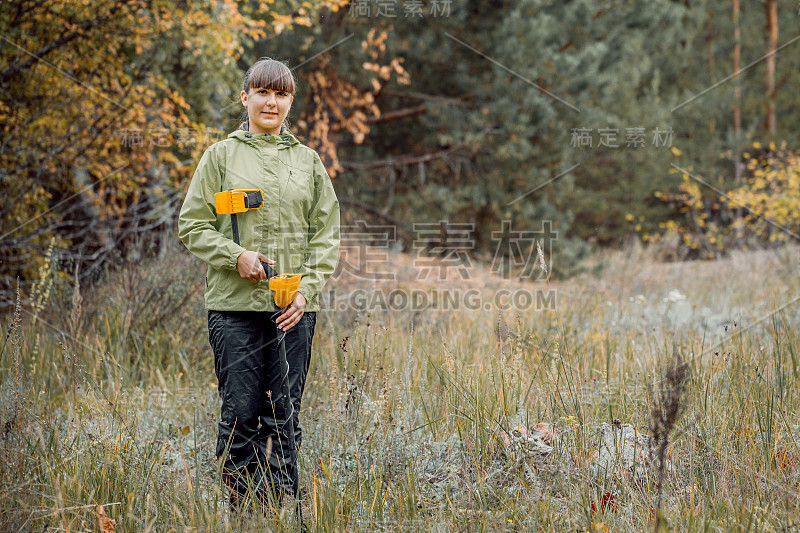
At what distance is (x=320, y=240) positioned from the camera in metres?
2.31

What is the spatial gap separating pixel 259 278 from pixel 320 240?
31 cm

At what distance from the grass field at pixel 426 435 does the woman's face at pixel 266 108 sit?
972 millimetres

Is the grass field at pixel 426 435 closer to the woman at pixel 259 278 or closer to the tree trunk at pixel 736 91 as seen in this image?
the woman at pixel 259 278

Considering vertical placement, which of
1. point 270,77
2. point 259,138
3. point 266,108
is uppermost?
point 270,77

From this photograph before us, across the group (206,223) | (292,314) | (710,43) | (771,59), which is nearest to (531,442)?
(292,314)

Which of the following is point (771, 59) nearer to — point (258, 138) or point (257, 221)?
point (258, 138)

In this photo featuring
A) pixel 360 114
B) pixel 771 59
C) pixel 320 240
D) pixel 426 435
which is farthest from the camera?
pixel 771 59

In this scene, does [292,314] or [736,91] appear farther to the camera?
[736,91]

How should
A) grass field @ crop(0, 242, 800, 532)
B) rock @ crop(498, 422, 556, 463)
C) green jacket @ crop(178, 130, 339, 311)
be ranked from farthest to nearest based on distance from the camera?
rock @ crop(498, 422, 556, 463) → green jacket @ crop(178, 130, 339, 311) → grass field @ crop(0, 242, 800, 532)

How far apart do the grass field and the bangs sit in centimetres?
107

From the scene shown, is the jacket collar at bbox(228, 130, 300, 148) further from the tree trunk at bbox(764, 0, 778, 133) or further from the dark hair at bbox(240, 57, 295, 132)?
A: the tree trunk at bbox(764, 0, 778, 133)

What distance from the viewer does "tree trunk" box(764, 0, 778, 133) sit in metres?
14.8

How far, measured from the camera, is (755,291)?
602cm

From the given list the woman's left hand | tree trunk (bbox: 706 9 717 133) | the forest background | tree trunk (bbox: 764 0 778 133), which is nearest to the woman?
the woman's left hand
